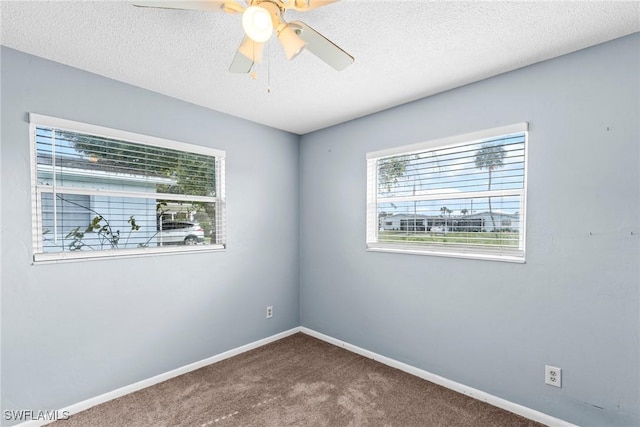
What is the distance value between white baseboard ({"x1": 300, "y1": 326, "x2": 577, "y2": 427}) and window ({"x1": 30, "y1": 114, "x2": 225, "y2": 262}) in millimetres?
1712

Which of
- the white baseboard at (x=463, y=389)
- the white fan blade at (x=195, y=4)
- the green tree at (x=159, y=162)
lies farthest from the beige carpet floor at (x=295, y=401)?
the white fan blade at (x=195, y=4)

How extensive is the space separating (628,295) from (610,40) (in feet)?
4.83

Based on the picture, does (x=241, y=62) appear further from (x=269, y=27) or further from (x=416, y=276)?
(x=416, y=276)

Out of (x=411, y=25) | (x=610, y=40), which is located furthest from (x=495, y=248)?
(x=411, y=25)

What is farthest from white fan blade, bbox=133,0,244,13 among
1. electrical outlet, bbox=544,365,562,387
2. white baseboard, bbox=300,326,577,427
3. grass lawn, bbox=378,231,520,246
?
white baseboard, bbox=300,326,577,427

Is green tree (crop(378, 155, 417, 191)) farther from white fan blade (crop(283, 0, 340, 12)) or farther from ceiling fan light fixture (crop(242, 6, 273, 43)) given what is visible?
ceiling fan light fixture (crop(242, 6, 273, 43))

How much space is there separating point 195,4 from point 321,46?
546 mm

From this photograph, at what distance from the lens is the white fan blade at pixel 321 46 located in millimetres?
1319

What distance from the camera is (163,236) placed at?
2.61 meters

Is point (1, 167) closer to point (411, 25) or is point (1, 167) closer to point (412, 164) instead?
point (411, 25)

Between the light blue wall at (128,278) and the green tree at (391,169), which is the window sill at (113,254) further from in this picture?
the green tree at (391,169)

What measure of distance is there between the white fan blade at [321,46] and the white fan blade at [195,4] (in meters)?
0.25

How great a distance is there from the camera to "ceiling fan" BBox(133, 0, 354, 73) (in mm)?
1163

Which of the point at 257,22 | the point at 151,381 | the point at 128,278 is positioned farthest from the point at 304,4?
the point at 151,381
